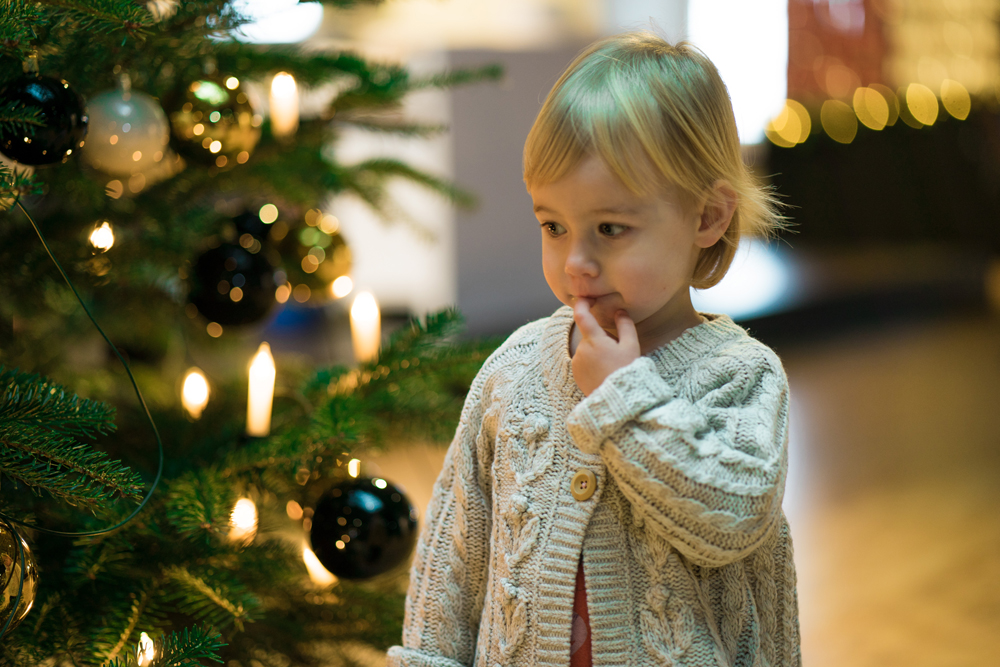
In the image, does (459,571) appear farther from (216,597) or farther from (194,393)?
(194,393)

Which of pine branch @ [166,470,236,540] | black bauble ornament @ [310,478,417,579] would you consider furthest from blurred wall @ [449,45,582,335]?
pine branch @ [166,470,236,540]

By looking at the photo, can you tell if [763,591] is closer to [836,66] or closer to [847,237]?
[847,237]

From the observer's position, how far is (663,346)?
0.65 metres

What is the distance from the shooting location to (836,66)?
5457 millimetres

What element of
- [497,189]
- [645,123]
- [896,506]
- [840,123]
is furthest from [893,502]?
[840,123]

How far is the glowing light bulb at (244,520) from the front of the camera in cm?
81

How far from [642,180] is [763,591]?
0.33m

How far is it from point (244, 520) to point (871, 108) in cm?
531

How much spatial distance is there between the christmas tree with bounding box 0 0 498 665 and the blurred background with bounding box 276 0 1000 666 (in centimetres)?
29

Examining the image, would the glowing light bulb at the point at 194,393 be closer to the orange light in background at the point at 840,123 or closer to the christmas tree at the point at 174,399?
the christmas tree at the point at 174,399

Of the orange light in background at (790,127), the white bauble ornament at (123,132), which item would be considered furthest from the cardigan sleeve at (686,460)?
the orange light in background at (790,127)

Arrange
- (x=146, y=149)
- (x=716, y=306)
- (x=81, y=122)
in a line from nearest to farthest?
(x=81, y=122), (x=146, y=149), (x=716, y=306)

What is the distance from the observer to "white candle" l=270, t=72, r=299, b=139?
3.26 feet

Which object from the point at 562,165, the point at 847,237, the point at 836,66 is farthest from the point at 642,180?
Answer: the point at 836,66
